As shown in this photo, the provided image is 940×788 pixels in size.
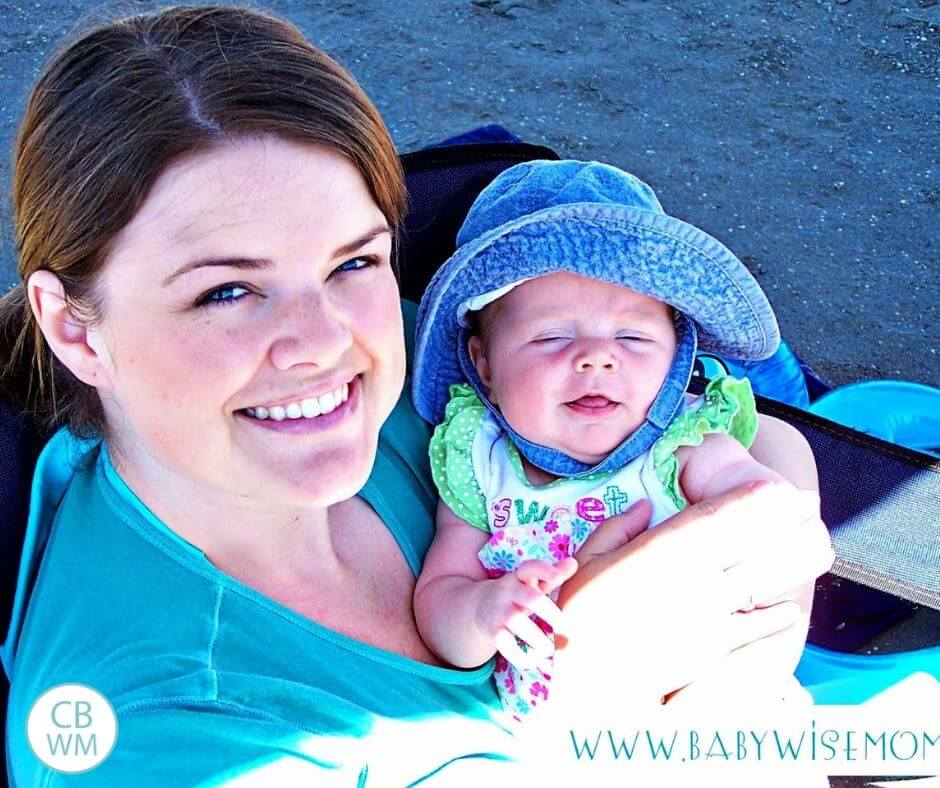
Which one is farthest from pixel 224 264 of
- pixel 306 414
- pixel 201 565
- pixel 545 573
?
pixel 545 573

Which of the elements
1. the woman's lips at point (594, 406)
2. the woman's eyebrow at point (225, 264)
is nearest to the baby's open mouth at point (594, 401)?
the woman's lips at point (594, 406)

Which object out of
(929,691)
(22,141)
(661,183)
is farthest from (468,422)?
(661,183)

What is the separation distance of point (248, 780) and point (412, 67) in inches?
122

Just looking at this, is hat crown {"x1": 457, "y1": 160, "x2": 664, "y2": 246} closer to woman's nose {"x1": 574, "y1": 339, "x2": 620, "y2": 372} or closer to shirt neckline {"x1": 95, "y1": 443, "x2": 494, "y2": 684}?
woman's nose {"x1": 574, "y1": 339, "x2": 620, "y2": 372}

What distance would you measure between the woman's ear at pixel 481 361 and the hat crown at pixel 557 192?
188mm

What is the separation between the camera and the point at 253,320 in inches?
50.5

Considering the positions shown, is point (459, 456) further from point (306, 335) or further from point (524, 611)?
point (306, 335)

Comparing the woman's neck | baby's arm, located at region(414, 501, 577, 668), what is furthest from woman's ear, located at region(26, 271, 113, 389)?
baby's arm, located at region(414, 501, 577, 668)

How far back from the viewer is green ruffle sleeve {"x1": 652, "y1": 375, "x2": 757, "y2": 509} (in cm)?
170

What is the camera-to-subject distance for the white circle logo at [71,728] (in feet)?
4.17

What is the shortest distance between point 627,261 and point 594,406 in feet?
0.81

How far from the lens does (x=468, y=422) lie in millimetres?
1821

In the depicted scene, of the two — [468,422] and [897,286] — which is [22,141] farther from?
[897,286]

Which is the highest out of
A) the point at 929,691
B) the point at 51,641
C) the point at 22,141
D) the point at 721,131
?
the point at 22,141
